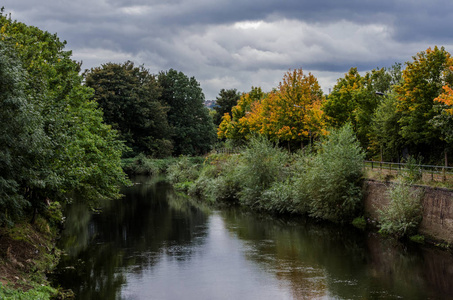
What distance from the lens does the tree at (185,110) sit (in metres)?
93.1

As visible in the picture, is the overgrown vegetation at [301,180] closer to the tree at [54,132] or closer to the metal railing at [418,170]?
the metal railing at [418,170]

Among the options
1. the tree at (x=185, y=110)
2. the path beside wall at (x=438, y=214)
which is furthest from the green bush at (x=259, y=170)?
the tree at (x=185, y=110)

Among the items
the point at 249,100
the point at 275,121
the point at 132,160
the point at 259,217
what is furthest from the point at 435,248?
the point at 132,160

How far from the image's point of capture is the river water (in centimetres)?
1923

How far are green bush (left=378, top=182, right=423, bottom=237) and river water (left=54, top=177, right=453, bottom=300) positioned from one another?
3.32 feet

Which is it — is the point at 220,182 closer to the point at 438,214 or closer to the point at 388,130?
the point at 388,130

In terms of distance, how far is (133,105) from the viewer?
78500mm

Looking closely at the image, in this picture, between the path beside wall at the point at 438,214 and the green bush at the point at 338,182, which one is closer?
the path beside wall at the point at 438,214

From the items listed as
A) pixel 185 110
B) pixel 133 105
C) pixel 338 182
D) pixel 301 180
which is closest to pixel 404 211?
pixel 338 182

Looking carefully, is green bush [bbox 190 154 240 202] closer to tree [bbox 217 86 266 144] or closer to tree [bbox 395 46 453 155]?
tree [bbox 217 86 266 144]

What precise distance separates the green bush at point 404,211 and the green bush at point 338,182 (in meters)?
4.36

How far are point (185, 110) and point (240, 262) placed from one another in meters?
71.8

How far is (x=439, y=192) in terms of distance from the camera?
25.8m

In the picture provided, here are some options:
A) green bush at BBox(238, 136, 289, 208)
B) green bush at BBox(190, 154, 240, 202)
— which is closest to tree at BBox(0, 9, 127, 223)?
green bush at BBox(238, 136, 289, 208)
